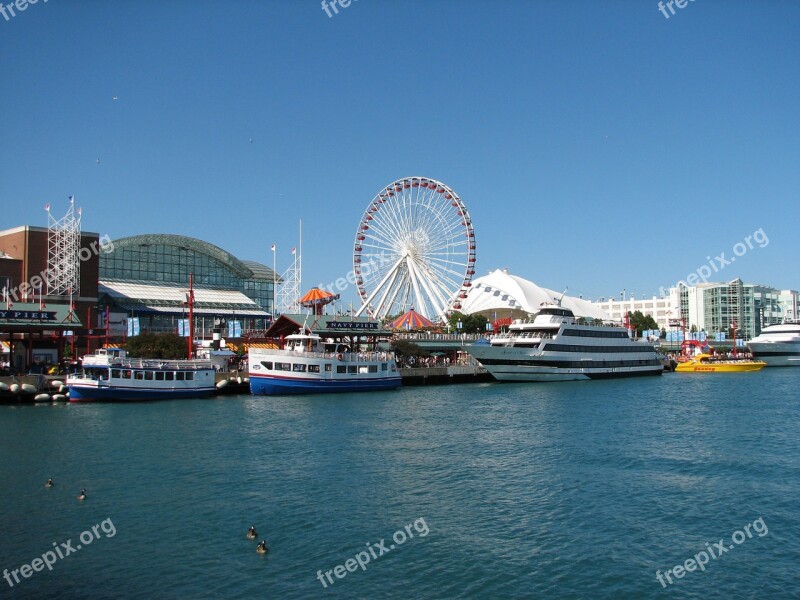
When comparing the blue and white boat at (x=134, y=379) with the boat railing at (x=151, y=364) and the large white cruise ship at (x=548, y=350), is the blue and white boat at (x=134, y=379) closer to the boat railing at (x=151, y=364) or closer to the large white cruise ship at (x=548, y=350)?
the boat railing at (x=151, y=364)

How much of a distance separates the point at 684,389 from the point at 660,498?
48.8 metres

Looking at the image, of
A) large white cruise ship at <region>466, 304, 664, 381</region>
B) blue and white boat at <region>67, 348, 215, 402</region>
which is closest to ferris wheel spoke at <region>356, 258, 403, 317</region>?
large white cruise ship at <region>466, 304, 664, 381</region>

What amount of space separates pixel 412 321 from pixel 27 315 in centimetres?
5244

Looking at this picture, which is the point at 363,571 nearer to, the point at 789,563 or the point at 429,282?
the point at 789,563

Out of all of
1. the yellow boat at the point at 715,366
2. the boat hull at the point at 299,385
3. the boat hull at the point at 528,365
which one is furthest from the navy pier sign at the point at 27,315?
the yellow boat at the point at 715,366

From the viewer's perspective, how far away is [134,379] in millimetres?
55500

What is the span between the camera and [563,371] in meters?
77.7

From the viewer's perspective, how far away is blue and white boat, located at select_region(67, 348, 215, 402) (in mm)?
54031

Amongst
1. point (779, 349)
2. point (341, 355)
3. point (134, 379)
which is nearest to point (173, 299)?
point (341, 355)

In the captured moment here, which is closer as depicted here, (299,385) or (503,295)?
(299,385)

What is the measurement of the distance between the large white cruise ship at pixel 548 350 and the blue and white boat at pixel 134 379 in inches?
1098

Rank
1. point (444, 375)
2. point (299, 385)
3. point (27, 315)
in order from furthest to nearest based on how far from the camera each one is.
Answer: point (444, 375) < point (299, 385) < point (27, 315)

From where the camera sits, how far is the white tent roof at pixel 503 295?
15425 cm

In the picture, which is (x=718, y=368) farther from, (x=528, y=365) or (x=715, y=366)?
(x=528, y=365)
